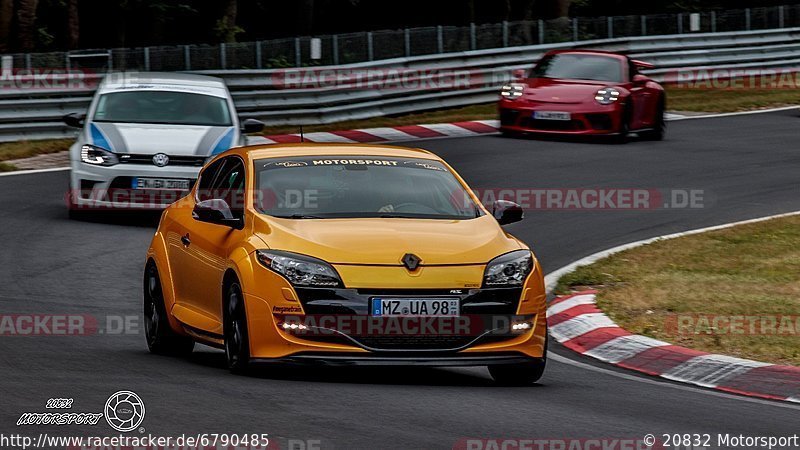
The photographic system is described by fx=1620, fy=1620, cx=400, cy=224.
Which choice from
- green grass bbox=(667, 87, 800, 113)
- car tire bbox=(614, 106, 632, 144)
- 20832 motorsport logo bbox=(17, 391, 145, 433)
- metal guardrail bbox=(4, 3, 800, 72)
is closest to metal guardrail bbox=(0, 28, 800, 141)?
metal guardrail bbox=(4, 3, 800, 72)

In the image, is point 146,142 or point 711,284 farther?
point 146,142

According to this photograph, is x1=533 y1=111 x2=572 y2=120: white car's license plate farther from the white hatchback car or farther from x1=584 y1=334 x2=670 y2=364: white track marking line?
x1=584 y1=334 x2=670 y2=364: white track marking line

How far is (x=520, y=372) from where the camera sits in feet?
29.9

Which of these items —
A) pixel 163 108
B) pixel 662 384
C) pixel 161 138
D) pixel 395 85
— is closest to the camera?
pixel 662 384

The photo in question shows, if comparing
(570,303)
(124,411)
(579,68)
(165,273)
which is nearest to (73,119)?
(570,303)

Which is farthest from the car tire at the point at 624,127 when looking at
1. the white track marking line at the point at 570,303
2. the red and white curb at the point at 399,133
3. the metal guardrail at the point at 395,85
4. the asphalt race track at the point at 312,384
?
the white track marking line at the point at 570,303

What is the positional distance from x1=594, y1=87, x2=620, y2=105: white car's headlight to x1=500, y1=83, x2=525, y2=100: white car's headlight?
1122mm

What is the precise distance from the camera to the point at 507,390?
29.0 feet

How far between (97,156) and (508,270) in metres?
8.85

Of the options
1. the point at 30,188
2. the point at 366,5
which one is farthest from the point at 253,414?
the point at 366,5

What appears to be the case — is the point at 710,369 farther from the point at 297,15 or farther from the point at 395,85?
the point at 297,15

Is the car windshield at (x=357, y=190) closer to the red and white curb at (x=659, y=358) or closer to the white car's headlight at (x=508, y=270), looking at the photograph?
the white car's headlight at (x=508, y=270)

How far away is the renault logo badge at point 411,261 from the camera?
8.65 meters

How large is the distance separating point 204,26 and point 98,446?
37705 millimetres
